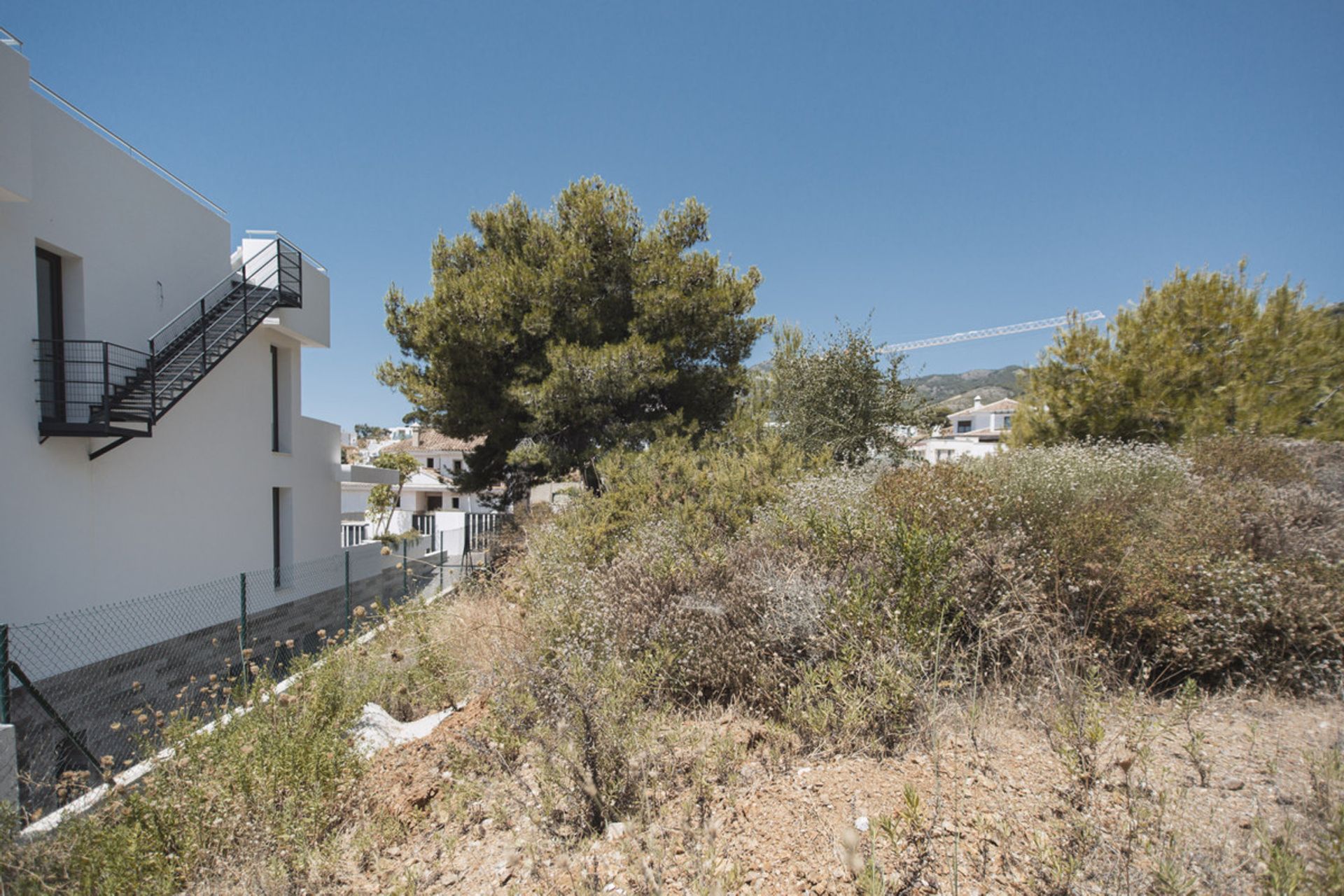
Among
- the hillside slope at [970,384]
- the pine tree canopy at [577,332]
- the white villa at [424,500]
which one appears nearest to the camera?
the pine tree canopy at [577,332]

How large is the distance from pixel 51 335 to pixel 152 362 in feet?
3.64

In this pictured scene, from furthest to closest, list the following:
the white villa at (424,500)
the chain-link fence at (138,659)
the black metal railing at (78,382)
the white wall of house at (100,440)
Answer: the white villa at (424,500)
the black metal railing at (78,382)
the white wall of house at (100,440)
the chain-link fence at (138,659)

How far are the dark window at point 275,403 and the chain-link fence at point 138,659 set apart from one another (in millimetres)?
1636

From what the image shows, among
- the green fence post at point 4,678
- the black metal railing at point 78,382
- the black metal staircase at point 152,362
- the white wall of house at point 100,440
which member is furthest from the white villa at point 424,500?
the green fence post at point 4,678

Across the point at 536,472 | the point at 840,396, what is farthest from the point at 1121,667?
the point at 536,472

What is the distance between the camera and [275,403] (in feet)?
39.3

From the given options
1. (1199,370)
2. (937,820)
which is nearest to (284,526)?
(937,820)

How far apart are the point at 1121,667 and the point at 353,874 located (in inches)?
200

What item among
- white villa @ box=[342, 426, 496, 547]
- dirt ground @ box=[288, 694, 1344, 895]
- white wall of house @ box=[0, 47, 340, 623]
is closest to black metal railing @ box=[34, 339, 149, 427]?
white wall of house @ box=[0, 47, 340, 623]

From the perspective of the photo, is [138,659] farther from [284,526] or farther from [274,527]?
[284,526]

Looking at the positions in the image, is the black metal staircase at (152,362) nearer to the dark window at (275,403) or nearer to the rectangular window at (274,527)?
the dark window at (275,403)

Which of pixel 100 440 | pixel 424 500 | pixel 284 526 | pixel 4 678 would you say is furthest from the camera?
pixel 424 500

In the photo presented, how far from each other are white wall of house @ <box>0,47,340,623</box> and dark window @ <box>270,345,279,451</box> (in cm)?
50

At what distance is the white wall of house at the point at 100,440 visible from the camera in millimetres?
6469
